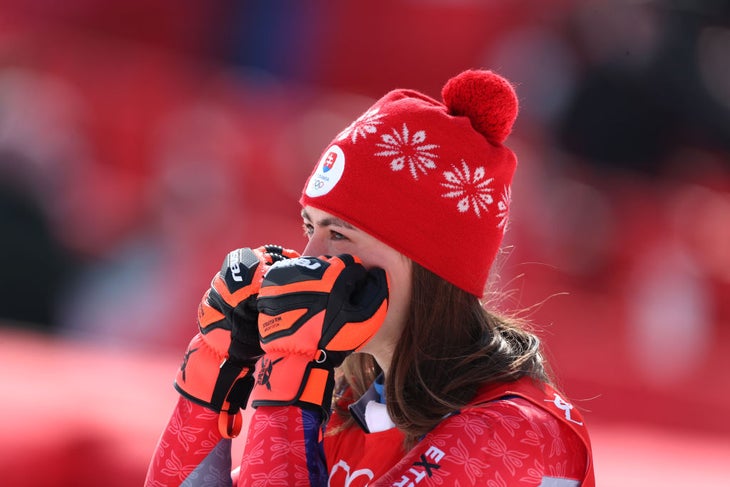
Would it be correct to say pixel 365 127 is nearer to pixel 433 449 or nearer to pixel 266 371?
pixel 266 371

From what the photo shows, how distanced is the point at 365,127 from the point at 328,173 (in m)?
0.13

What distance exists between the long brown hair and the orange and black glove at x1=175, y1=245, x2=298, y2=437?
0.99 ft

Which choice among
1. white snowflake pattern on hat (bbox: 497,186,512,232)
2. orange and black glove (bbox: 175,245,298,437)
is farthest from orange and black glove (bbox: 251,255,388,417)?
white snowflake pattern on hat (bbox: 497,186,512,232)

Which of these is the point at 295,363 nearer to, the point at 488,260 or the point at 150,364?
the point at 488,260

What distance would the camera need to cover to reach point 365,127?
193 cm

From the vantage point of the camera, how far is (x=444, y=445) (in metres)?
1.59

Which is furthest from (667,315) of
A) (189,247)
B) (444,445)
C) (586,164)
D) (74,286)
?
(444,445)

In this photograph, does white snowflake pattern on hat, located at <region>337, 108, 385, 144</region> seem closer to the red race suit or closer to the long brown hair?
the long brown hair

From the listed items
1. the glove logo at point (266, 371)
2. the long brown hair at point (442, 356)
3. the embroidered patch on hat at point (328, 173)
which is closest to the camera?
the glove logo at point (266, 371)

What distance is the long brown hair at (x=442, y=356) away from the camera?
178 cm

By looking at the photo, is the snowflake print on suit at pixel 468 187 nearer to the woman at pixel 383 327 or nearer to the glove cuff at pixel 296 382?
the woman at pixel 383 327

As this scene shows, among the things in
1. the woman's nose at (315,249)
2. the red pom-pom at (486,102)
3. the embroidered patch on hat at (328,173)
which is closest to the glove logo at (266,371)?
the woman's nose at (315,249)

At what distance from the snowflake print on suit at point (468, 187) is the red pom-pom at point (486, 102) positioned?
0.37 feet

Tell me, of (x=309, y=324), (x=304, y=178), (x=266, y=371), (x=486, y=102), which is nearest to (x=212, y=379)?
(x=266, y=371)
